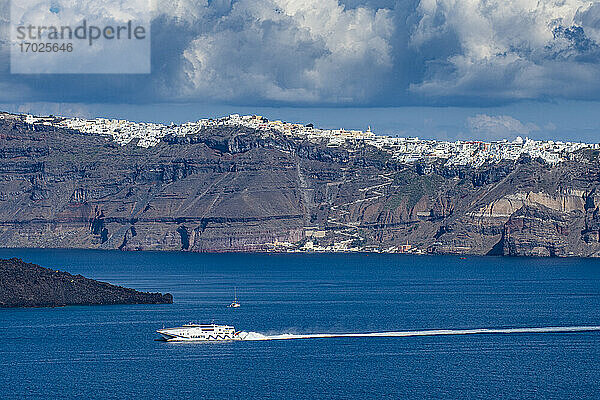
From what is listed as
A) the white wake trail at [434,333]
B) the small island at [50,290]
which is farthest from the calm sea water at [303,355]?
the small island at [50,290]

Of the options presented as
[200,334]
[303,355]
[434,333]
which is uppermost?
[200,334]

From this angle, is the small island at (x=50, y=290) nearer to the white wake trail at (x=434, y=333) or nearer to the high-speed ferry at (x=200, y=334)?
the high-speed ferry at (x=200, y=334)

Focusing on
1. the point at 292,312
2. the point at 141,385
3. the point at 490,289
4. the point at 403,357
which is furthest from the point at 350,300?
the point at 141,385

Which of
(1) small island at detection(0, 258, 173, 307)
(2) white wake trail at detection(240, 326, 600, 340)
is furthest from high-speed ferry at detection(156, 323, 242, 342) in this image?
(1) small island at detection(0, 258, 173, 307)

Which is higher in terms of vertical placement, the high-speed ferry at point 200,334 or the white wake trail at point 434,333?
the high-speed ferry at point 200,334

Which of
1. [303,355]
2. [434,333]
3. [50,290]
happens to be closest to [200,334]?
[303,355]

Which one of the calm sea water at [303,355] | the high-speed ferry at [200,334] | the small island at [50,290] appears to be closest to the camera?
the calm sea water at [303,355]

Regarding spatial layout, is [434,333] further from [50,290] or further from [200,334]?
[50,290]
